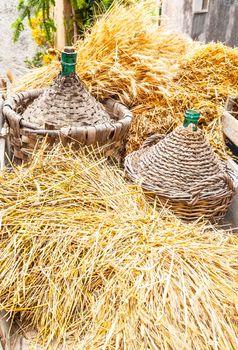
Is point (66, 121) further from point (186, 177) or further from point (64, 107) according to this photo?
point (186, 177)

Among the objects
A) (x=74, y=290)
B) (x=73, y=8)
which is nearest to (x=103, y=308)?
(x=74, y=290)

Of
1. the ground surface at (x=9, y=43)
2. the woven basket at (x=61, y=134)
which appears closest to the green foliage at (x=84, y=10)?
the ground surface at (x=9, y=43)

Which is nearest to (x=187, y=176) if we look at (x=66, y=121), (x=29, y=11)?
(x=66, y=121)

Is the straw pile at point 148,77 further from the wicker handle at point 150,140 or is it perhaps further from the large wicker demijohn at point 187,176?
the large wicker demijohn at point 187,176

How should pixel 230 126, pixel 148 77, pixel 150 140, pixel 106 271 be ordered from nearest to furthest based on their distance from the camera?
pixel 106 271 < pixel 150 140 < pixel 230 126 < pixel 148 77

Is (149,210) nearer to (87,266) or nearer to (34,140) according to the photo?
(87,266)

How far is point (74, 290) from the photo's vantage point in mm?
1078

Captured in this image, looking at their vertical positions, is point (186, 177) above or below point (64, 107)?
below

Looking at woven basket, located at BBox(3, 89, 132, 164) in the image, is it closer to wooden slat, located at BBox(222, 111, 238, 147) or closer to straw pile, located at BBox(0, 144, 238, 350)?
straw pile, located at BBox(0, 144, 238, 350)

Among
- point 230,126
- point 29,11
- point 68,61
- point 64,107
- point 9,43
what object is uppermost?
point 68,61

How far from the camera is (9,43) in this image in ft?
20.5

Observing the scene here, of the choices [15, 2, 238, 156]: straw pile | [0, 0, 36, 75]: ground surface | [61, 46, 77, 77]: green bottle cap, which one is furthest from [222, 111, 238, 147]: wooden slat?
[0, 0, 36, 75]: ground surface

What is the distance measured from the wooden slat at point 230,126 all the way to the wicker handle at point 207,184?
460 mm

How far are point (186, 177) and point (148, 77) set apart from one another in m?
1.01
